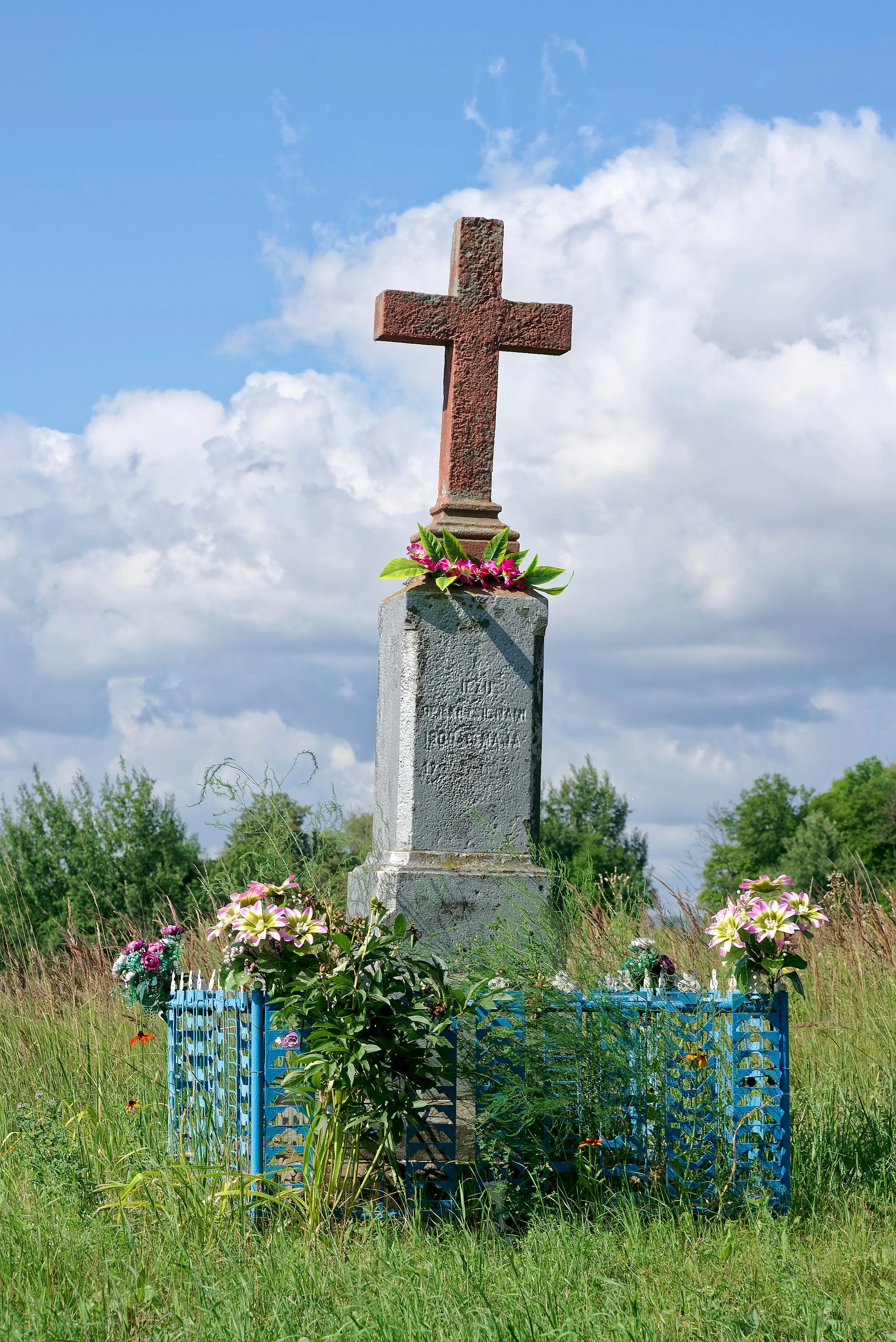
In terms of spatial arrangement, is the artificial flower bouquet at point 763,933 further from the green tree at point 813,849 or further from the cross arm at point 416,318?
the green tree at point 813,849

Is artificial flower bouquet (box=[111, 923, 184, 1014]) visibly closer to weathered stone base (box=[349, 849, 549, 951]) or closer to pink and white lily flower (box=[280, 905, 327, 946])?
weathered stone base (box=[349, 849, 549, 951])

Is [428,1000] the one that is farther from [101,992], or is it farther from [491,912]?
[101,992]

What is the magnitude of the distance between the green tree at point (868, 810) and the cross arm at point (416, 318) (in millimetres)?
31955

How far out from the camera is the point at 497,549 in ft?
18.8

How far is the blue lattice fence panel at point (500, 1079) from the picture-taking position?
4652 mm

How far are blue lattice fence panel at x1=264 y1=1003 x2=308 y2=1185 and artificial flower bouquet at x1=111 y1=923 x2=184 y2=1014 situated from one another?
152cm

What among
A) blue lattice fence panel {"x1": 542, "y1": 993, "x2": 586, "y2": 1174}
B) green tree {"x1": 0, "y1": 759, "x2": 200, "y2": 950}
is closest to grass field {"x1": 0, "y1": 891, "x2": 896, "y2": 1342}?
blue lattice fence panel {"x1": 542, "y1": 993, "x2": 586, "y2": 1174}

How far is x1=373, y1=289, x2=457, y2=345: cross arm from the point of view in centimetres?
592

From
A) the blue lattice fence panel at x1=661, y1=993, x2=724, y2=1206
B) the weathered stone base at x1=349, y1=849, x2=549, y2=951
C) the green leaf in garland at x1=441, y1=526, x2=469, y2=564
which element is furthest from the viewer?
the green leaf in garland at x1=441, y1=526, x2=469, y2=564

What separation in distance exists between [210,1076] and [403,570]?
7.91ft

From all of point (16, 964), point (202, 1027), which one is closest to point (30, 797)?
point (16, 964)

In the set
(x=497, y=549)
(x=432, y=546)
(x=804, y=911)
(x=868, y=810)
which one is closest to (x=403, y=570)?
(x=432, y=546)

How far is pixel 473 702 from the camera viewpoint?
5531 mm

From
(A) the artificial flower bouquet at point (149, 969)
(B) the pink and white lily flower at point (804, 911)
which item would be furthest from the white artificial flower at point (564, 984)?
(A) the artificial flower bouquet at point (149, 969)
